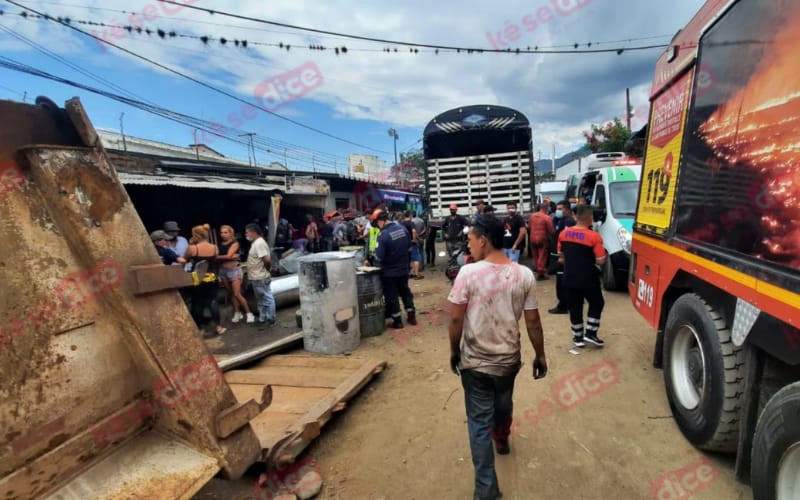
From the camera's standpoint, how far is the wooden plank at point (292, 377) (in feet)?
12.9

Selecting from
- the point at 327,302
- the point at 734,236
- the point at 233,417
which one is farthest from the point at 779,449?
the point at 327,302

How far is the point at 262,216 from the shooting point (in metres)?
13.2

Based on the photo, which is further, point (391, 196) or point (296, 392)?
point (391, 196)

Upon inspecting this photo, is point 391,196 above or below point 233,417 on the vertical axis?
above

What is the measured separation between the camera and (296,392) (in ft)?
12.4

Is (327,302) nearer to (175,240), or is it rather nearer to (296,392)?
(296,392)

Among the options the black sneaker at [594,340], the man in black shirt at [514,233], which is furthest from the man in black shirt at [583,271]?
the man in black shirt at [514,233]

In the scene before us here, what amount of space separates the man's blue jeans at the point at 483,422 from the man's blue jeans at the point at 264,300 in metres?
5.03

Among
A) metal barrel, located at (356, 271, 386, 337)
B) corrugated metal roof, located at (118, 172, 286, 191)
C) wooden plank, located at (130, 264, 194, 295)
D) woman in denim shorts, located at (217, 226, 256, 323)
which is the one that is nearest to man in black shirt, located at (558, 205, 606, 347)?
metal barrel, located at (356, 271, 386, 337)

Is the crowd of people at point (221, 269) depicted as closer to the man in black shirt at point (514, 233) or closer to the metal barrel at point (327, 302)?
the metal barrel at point (327, 302)

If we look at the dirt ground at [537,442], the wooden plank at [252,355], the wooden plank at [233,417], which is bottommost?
the dirt ground at [537,442]

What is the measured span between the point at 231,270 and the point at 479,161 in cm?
703

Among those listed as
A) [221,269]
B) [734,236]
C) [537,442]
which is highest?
[734,236]

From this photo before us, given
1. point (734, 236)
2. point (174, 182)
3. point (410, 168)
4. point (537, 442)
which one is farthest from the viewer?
point (410, 168)
